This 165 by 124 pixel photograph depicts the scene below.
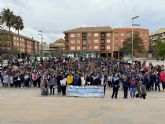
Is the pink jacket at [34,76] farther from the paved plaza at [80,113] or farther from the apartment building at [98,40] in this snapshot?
the apartment building at [98,40]

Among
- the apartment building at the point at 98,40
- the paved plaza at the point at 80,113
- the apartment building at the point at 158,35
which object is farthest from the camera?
the apartment building at the point at 158,35

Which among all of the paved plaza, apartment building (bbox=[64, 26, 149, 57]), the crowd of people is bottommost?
the paved plaza

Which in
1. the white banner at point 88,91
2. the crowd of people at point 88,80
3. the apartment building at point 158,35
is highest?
the apartment building at point 158,35

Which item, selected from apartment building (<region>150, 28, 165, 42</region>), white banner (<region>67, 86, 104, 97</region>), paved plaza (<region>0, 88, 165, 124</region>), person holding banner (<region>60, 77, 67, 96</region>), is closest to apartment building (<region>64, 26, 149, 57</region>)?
apartment building (<region>150, 28, 165, 42</region>)

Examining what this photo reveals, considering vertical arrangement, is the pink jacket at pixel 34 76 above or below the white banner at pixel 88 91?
above

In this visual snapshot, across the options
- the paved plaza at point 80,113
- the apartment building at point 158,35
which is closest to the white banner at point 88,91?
the paved plaza at point 80,113

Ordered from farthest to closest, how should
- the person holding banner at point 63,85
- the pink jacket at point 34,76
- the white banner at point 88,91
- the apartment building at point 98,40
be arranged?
the apartment building at point 98,40, the pink jacket at point 34,76, the person holding banner at point 63,85, the white banner at point 88,91

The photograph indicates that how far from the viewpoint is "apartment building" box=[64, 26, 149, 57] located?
117 m

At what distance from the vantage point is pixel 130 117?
39.5 feet

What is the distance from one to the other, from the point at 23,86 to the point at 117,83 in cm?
953

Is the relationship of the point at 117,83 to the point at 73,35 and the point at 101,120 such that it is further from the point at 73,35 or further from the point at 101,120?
the point at 73,35

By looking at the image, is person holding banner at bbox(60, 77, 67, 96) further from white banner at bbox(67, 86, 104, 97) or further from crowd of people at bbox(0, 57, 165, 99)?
white banner at bbox(67, 86, 104, 97)

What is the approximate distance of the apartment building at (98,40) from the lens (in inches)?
4621

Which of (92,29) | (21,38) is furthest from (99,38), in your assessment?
(21,38)
